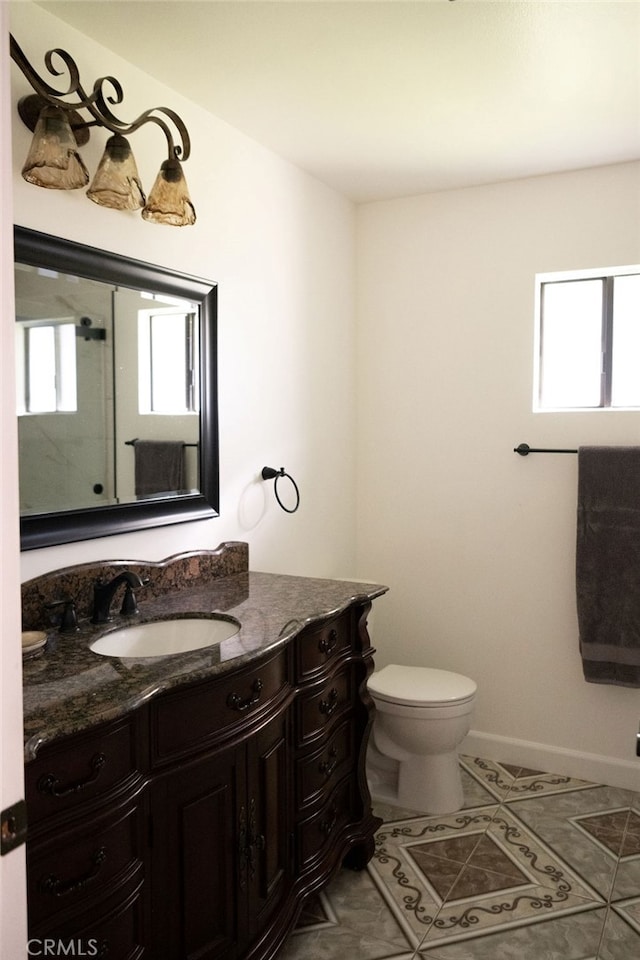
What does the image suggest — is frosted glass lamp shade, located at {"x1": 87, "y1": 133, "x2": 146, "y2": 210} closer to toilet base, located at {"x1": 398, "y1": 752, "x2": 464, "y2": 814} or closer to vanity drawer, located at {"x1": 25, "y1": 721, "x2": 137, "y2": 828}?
vanity drawer, located at {"x1": 25, "y1": 721, "x2": 137, "y2": 828}

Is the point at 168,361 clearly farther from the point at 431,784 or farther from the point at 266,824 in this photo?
the point at 431,784

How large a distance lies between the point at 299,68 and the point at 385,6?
39 centimetres

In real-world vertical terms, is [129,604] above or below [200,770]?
above

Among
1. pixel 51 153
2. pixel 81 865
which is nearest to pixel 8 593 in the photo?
pixel 81 865

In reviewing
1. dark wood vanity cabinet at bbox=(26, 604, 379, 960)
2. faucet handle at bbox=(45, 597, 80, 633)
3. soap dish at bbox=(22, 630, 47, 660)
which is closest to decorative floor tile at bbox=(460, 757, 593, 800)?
dark wood vanity cabinet at bbox=(26, 604, 379, 960)

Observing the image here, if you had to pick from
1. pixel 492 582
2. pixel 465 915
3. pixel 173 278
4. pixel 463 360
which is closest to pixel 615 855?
pixel 465 915

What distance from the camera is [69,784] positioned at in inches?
52.6

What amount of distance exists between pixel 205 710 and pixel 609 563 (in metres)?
1.96

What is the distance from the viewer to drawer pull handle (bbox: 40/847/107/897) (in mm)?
1295

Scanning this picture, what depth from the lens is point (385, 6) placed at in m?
1.85

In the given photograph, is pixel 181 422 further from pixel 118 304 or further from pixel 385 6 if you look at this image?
pixel 385 6

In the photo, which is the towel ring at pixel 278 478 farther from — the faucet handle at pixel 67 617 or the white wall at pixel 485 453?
the faucet handle at pixel 67 617

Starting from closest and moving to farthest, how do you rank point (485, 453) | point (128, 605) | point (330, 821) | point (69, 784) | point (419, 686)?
point (69, 784) < point (128, 605) < point (330, 821) < point (419, 686) < point (485, 453)

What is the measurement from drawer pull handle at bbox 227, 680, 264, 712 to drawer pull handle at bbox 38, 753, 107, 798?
38 centimetres
